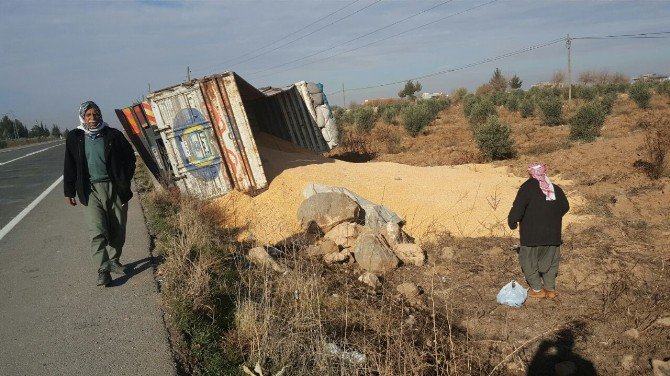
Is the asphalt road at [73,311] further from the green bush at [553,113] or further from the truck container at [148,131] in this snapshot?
the green bush at [553,113]

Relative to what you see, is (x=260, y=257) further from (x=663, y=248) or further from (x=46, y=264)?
(x=663, y=248)

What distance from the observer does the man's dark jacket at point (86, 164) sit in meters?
4.59

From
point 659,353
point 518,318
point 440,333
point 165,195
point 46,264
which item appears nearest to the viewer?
point 659,353

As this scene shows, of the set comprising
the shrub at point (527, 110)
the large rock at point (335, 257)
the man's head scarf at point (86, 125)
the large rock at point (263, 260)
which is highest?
the man's head scarf at point (86, 125)

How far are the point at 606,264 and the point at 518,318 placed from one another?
1.76 meters

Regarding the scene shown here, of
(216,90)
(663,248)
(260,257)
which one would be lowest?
(663,248)

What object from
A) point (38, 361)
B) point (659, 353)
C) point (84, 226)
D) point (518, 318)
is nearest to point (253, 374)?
point (38, 361)

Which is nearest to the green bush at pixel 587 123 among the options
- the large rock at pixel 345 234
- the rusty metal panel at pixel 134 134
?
the large rock at pixel 345 234

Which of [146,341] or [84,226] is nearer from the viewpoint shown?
[146,341]

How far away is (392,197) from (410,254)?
100 inches

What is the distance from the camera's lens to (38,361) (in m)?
3.42

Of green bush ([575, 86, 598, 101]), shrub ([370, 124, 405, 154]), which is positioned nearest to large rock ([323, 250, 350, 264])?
shrub ([370, 124, 405, 154])

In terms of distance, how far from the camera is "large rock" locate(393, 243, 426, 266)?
6512 mm

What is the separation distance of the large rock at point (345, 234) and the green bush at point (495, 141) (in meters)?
7.86
